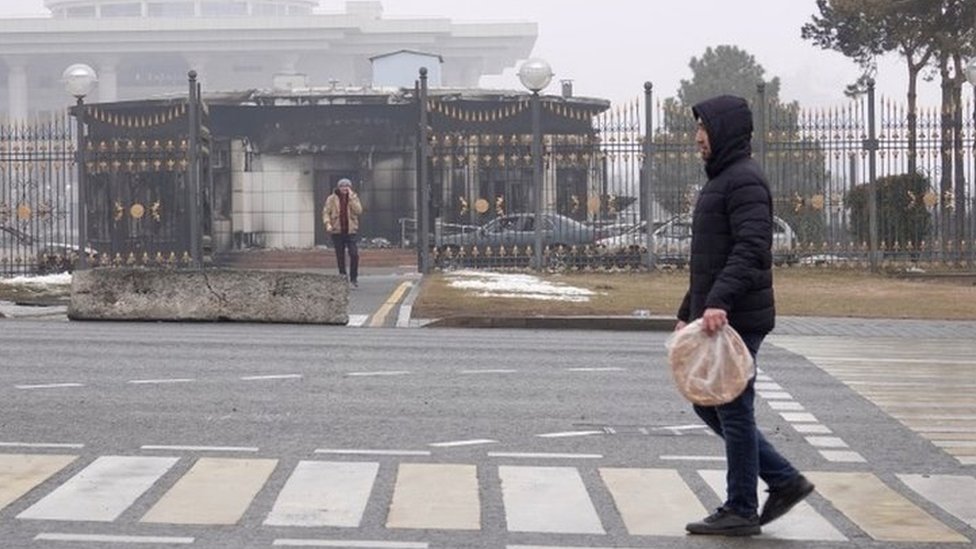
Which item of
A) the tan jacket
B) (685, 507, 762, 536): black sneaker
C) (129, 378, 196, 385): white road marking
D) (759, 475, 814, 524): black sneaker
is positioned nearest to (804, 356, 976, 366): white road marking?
(129, 378, 196, 385): white road marking

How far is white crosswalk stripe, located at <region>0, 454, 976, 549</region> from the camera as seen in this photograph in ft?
32.8

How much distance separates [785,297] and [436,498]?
18649 mm

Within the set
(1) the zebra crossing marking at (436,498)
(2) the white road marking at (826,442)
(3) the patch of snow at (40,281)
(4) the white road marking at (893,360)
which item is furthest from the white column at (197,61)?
(1) the zebra crossing marking at (436,498)

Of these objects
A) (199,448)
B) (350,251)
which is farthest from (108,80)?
(199,448)

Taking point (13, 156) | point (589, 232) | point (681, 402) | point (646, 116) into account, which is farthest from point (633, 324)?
point (13, 156)

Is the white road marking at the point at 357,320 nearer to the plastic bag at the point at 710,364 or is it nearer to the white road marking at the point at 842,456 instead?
the white road marking at the point at 842,456

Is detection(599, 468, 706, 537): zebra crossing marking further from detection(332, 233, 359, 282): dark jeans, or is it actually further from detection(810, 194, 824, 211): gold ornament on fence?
detection(810, 194, 824, 211): gold ornament on fence

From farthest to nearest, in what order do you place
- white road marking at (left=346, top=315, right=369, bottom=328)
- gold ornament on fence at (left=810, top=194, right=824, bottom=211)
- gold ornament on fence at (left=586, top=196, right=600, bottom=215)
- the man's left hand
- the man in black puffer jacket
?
gold ornament on fence at (left=586, top=196, right=600, bottom=215) < gold ornament on fence at (left=810, top=194, right=824, bottom=211) < white road marking at (left=346, top=315, right=369, bottom=328) < the man in black puffer jacket < the man's left hand

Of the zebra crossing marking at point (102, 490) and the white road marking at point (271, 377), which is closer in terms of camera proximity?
the zebra crossing marking at point (102, 490)

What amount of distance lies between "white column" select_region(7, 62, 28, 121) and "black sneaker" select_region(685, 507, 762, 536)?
115425 millimetres

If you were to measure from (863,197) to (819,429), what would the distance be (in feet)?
76.6

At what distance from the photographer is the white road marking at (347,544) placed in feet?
30.8

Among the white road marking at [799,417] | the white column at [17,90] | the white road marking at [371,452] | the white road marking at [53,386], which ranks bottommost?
the white road marking at [799,417]

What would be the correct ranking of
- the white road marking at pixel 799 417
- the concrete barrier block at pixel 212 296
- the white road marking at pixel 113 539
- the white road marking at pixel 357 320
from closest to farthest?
the white road marking at pixel 113 539 < the white road marking at pixel 799 417 < the concrete barrier block at pixel 212 296 < the white road marking at pixel 357 320
